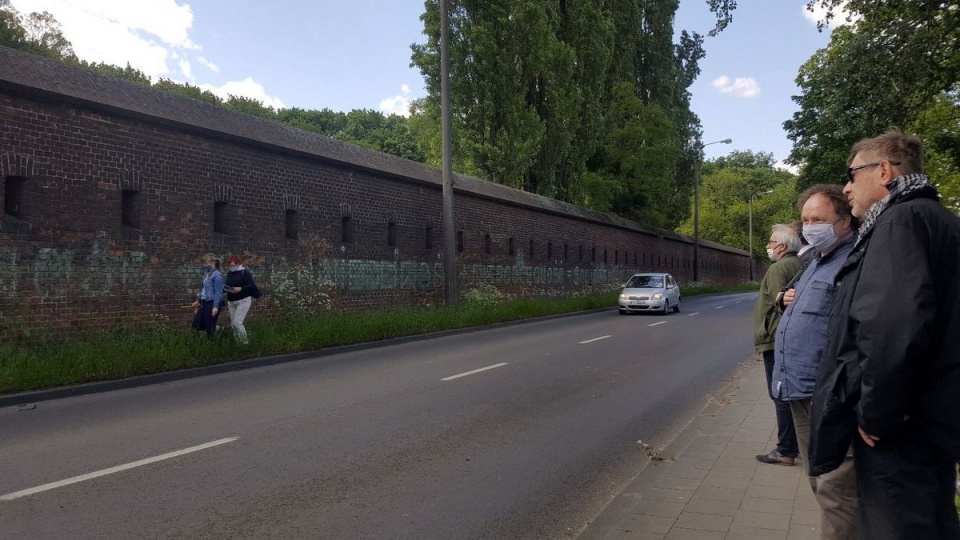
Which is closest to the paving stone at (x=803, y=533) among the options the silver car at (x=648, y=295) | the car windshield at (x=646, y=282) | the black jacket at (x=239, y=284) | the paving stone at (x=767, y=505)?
the paving stone at (x=767, y=505)

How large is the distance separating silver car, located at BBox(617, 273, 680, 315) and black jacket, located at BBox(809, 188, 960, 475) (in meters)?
23.1

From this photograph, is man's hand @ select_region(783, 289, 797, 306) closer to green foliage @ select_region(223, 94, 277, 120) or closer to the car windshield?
the car windshield

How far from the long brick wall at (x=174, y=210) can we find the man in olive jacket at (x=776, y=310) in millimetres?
10649

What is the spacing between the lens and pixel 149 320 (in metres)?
12.9

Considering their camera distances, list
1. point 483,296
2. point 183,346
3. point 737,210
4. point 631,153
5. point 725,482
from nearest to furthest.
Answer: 1. point 725,482
2. point 183,346
3. point 483,296
4. point 631,153
5. point 737,210

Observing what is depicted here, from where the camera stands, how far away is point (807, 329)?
3359mm

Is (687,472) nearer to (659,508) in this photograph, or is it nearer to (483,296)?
(659,508)

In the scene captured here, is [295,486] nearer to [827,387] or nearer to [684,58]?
[827,387]

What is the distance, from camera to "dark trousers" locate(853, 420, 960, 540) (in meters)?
2.13

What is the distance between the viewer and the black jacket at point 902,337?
2049mm

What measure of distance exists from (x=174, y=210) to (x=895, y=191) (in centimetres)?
1339

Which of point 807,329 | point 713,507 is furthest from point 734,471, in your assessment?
point 807,329

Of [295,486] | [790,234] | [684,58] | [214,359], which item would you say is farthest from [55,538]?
[684,58]

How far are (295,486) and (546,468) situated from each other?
194 centimetres
